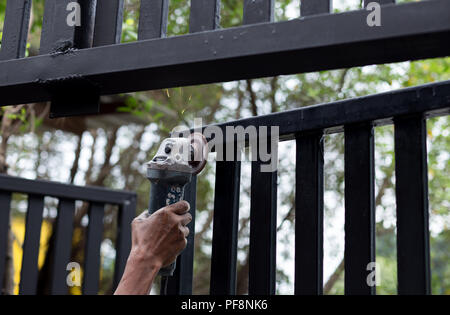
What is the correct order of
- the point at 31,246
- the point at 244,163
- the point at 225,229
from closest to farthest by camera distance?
the point at 225,229
the point at 31,246
the point at 244,163

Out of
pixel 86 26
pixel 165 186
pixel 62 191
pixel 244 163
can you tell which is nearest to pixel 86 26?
pixel 86 26

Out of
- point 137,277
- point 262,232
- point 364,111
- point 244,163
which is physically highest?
point 244,163

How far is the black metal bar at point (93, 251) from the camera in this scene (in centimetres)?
285

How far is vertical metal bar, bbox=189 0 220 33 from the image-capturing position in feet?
3.89

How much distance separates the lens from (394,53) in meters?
1.02

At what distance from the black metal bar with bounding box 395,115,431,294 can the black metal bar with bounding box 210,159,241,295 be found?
51 cm

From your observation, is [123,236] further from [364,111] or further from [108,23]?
[364,111]

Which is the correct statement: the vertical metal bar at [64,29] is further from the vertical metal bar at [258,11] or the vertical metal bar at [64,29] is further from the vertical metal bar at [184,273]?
the vertical metal bar at [184,273]

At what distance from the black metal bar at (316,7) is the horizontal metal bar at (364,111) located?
0.31 m

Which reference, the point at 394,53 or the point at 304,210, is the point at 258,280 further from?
the point at 394,53

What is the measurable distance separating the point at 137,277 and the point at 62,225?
5.32ft

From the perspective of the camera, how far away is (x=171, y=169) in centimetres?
133

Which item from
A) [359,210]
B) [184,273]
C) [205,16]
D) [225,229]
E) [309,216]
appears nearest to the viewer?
[205,16]

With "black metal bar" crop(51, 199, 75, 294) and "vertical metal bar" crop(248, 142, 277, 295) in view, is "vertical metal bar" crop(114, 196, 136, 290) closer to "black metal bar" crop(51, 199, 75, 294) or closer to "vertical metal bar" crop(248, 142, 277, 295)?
"black metal bar" crop(51, 199, 75, 294)
